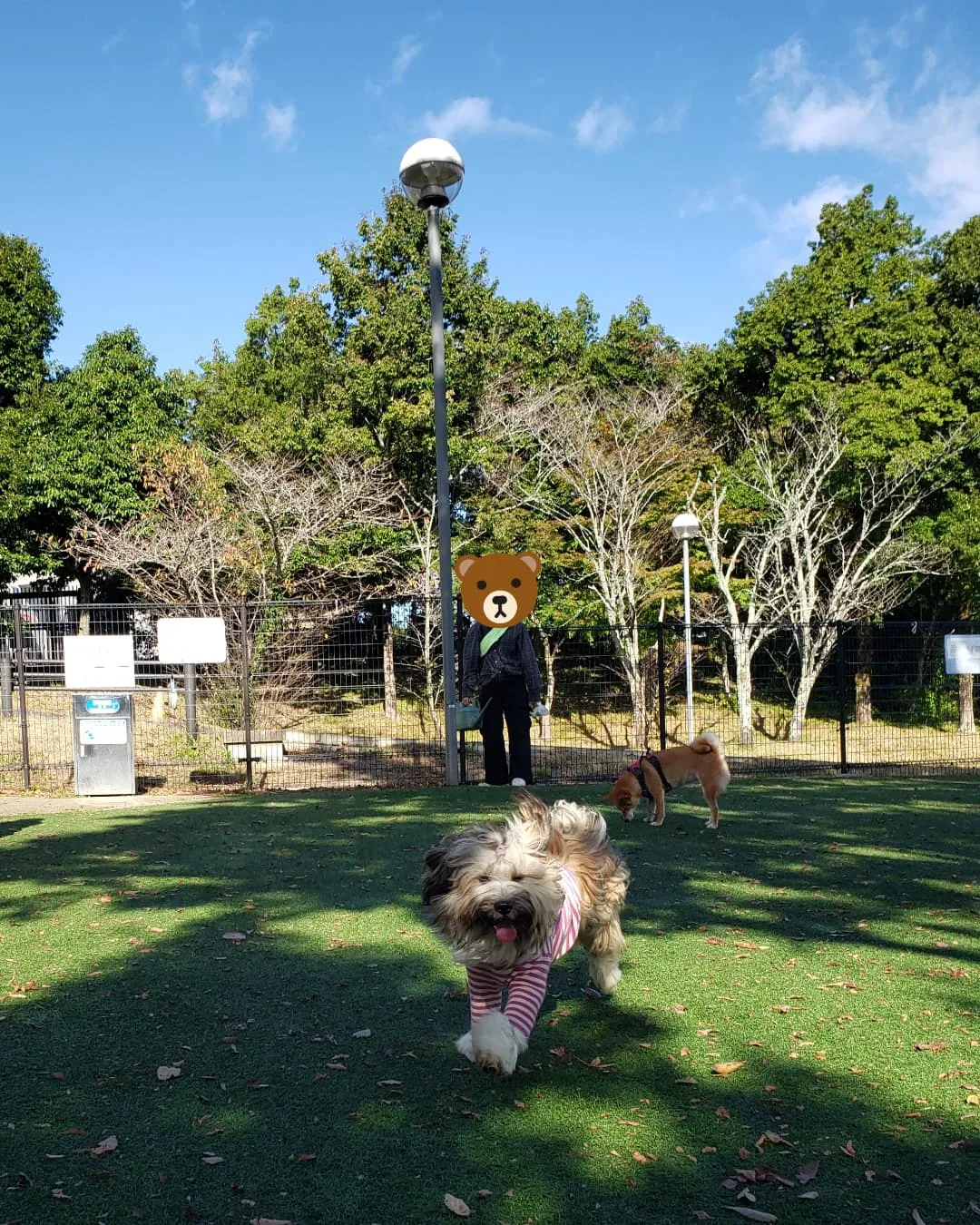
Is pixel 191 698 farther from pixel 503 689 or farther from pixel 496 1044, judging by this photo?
pixel 496 1044

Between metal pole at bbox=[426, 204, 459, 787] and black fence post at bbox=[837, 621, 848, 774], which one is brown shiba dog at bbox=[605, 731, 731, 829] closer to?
metal pole at bbox=[426, 204, 459, 787]

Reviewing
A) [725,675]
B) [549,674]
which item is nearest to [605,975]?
[549,674]

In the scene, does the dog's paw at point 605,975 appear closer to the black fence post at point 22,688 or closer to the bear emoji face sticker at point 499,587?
the bear emoji face sticker at point 499,587

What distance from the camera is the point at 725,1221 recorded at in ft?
6.99

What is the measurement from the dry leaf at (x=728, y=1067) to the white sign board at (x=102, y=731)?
7.85 metres

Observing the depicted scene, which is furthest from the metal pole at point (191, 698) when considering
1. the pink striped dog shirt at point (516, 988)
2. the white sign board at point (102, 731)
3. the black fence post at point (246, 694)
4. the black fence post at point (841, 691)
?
the pink striped dog shirt at point (516, 988)

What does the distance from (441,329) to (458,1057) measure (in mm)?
7521

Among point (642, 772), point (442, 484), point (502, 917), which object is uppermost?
point (442, 484)

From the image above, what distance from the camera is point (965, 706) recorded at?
1374cm

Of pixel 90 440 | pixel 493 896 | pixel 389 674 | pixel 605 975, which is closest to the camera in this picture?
pixel 493 896

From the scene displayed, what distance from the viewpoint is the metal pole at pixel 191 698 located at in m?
10.9

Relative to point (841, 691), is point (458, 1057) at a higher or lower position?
lower

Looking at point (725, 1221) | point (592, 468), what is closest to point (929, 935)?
point (725, 1221)

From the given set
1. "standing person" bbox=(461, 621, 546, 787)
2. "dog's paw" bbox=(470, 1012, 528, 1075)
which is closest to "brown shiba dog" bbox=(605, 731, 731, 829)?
"standing person" bbox=(461, 621, 546, 787)
